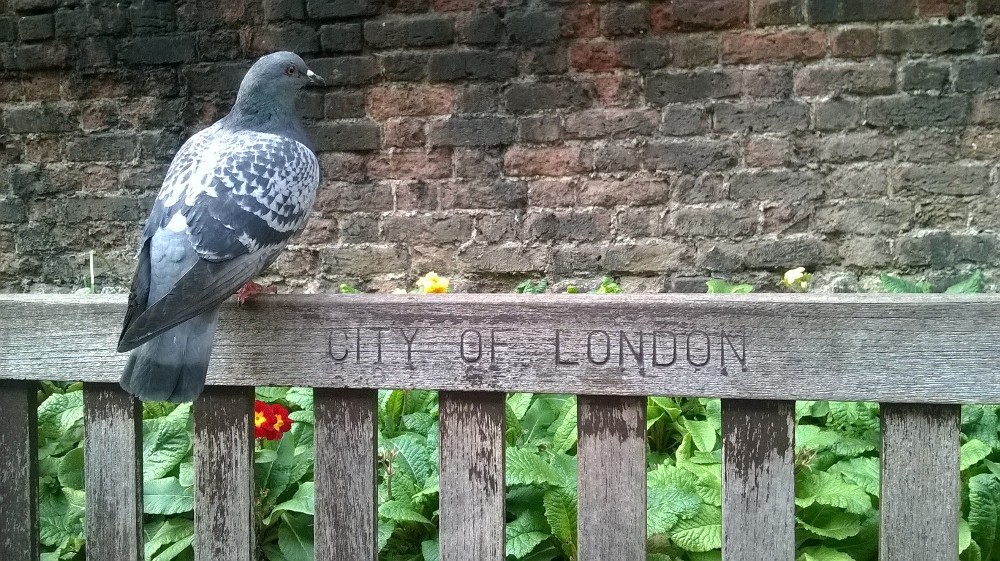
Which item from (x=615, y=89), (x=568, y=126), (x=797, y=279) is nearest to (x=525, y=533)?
(x=797, y=279)

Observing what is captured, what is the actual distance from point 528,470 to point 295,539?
0.63 m

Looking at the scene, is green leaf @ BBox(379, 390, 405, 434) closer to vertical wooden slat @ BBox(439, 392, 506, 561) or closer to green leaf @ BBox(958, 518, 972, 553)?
vertical wooden slat @ BBox(439, 392, 506, 561)

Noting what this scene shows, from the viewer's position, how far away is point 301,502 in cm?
179

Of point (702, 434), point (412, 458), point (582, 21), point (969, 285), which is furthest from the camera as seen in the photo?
point (582, 21)

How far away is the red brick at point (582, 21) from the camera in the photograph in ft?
11.3

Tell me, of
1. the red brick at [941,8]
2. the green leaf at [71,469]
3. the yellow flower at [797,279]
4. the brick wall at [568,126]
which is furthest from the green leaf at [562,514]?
the red brick at [941,8]

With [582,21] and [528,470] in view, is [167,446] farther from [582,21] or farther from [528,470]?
[582,21]

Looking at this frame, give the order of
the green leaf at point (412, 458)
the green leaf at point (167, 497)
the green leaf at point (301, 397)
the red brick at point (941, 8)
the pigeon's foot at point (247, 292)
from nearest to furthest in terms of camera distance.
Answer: the pigeon's foot at point (247, 292), the green leaf at point (167, 497), the green leaf at point (412, 458), the green leaf at point (301, 397), the red brick at point (941, 8)

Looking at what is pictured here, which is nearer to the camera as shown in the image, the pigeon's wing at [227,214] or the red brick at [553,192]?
the pigeon's wing at [227,214]

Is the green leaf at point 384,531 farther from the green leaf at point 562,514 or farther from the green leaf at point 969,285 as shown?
the green leaf at point 969,285

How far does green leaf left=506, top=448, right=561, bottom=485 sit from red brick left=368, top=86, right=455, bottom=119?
7.39ft

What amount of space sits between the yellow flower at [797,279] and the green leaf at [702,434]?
112 cm

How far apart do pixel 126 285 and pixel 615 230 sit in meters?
2.52

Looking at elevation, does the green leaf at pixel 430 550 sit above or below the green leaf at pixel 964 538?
below
